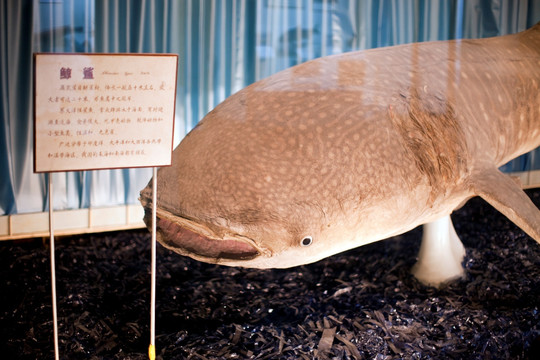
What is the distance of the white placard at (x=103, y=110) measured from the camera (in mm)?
1595

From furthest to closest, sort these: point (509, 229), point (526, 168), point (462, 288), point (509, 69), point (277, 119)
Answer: point (509, 229)
point (526, 168)
point (462, 288)
point (509, 69)
point (277, 119)

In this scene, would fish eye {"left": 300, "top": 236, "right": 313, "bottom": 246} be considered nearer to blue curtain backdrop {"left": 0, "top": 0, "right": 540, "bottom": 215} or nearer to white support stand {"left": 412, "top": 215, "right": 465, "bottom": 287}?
blue curtain backdrop {"left": 0, "top": 0, "right": 540, "bottom": 215}

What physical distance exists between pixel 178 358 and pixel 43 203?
2.61 ft

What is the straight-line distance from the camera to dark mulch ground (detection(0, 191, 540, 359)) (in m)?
2.24

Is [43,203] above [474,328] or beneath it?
above

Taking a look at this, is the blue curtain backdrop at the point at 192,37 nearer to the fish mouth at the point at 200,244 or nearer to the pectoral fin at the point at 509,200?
the fish mouth at the point at 200,244

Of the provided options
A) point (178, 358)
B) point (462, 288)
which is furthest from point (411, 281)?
point (178, 358)

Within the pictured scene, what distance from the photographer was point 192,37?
224cm

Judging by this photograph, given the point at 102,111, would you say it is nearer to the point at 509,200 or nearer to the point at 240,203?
the point at 240,203

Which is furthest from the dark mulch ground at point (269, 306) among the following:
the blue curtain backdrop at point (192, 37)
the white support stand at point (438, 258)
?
the blue curtain backdrop at point (192, 37)

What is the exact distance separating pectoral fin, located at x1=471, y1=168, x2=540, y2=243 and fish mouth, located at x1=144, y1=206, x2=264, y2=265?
801 mm

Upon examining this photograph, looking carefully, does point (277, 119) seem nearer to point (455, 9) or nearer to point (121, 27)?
point (121, 27)

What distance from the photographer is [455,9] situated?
2.58m

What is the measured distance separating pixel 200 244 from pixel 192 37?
0.85 m
